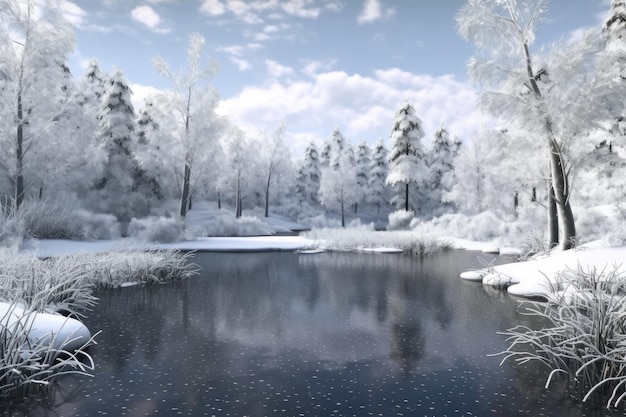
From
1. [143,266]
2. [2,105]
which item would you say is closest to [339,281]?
[143,266]

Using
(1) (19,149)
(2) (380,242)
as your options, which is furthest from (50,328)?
(2) (380,242)

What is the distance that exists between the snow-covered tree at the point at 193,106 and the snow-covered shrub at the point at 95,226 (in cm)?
356

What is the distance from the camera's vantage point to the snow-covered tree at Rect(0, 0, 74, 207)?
51.8 ft

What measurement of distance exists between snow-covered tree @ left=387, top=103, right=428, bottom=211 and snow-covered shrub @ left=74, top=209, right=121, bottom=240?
2068 centimetres

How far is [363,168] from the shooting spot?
171ft

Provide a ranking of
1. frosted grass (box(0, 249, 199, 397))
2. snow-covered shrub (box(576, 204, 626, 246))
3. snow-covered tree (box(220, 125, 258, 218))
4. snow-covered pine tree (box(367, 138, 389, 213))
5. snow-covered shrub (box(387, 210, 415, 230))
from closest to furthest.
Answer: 1. frosted grass (box(0, 249, 199, 397))
2. snow-covered shrub (box(576, 204, 626, 246))
3. snow-covered shrub (box(387, 210, 415, 230))
4. snow-covered tree (box(220, 125, 258, 218))
5. snow-covered pine tree (box(367, 138, 389, 213))

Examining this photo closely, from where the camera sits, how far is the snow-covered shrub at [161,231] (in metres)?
19.6

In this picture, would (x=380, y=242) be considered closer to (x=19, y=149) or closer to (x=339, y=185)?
(x=19, y=149)

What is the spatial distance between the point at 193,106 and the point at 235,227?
822 cm

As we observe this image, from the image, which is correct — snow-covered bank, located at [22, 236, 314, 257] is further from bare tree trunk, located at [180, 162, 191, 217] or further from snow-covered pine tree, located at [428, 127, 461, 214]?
snow-covered pine tree, located at [428, 127, 461, 214]

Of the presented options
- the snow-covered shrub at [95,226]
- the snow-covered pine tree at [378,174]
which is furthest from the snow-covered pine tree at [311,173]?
the snow-covered shrub at [95,226]

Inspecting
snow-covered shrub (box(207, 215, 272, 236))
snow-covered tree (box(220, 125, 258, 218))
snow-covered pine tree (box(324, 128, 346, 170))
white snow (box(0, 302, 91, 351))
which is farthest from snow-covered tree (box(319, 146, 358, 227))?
white snow (box(0, 302, 91, 351))

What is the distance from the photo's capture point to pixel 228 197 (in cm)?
4972

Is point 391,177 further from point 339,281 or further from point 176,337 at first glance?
point 176,337
